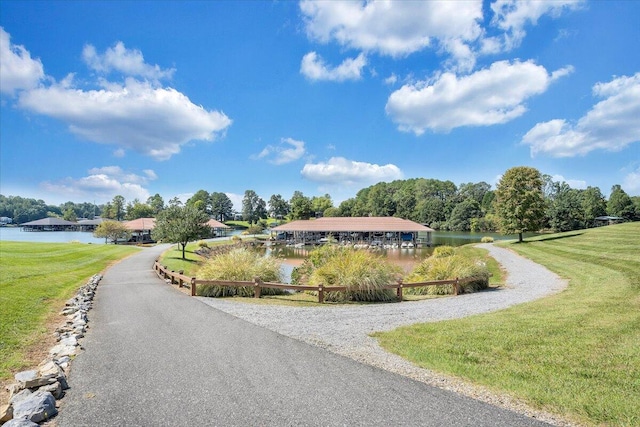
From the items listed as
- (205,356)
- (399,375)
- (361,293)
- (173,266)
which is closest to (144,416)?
(205,356)

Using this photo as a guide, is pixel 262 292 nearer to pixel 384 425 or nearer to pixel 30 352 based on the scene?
pixel 30 352

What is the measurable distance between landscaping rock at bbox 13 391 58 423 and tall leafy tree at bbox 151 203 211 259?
25591mm

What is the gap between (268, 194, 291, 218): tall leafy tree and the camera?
10832cm

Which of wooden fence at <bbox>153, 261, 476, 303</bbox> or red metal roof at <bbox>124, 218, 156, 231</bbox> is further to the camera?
red metal roof at <bbox>124, 218, 156, 231</bbox>

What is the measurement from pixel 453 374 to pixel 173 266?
22.2 meters

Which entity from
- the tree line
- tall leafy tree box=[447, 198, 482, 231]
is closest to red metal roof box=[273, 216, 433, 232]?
the tree line

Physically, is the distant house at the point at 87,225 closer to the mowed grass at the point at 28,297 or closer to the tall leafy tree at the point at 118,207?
the tall leafy tree at the point at 118,207

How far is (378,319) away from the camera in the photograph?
29.6 feet

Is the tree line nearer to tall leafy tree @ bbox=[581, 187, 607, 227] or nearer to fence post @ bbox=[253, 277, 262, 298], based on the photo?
tall leafy tree @ bbox=[581, 187, 607, 227]

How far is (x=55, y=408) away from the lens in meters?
4.25

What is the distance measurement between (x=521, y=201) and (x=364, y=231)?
23654 mm

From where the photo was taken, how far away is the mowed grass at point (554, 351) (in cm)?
438

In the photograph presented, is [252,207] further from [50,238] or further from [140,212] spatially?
[50,238]

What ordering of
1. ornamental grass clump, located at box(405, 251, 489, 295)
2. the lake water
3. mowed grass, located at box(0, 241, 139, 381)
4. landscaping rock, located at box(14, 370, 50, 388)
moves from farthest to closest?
1. the lake water
2. ornamental grass clump, located at box(405, 251, 489, 295)
3. mowed grass, located at box(0, 241, 139, 381)
4. landscaping rock, located at box(14, 370, 50, 388)
